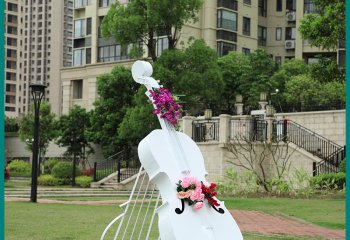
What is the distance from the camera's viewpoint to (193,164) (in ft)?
26.3

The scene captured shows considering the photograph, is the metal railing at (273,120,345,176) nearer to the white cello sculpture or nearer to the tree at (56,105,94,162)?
the tree at (56,105,94,162)

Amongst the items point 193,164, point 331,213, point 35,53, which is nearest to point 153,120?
point 331,213

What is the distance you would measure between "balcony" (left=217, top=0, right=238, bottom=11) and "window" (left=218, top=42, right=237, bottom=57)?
2.62 meters

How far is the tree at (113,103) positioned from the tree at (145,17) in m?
11.2

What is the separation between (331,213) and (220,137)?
12.9 metres

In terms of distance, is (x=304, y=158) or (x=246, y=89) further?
(x=246, y=89)

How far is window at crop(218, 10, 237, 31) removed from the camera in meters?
48.9

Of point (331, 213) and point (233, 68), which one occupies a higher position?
point (233, 68)

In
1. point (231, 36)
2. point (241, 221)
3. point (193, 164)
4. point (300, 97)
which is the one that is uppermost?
point (231, 36)

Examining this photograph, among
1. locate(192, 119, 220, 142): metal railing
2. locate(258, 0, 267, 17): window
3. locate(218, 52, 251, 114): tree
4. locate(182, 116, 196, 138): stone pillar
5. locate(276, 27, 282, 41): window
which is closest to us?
locate(192, 119, 220, 142): metal railing

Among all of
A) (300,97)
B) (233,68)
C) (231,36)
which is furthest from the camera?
(231,36)

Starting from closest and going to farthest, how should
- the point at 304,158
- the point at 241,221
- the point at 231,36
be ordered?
the point at 241,221 < the point at 304,158 < the point at 231,36

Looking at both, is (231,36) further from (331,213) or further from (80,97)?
(331,213)

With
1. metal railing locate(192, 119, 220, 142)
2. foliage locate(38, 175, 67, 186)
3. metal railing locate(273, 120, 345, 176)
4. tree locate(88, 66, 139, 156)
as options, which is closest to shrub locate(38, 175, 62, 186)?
foliage locate(38, 175, 67, 186)
